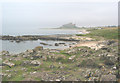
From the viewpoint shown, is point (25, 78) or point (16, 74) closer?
point (25, 78)

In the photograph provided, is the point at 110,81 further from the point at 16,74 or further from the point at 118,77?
the point at 16,74

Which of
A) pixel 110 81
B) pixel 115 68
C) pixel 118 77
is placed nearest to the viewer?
pixel 110 81

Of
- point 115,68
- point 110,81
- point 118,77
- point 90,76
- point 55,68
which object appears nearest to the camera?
point 110,81

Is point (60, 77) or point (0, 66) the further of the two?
point (0, 66)

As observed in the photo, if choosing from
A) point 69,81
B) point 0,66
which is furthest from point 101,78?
point 0,66

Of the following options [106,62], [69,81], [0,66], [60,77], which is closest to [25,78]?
[60,77]

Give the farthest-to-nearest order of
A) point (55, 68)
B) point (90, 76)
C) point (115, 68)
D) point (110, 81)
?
point (55, 68) → point (115, 68) → point (90, 76) → point (110, 81)

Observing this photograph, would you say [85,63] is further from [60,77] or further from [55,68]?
[60,77]

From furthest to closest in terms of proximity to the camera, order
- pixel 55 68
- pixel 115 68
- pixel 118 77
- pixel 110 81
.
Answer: pixel 55 68 < pixel 115 68 < pixel 118 77 < pixel 110 81
